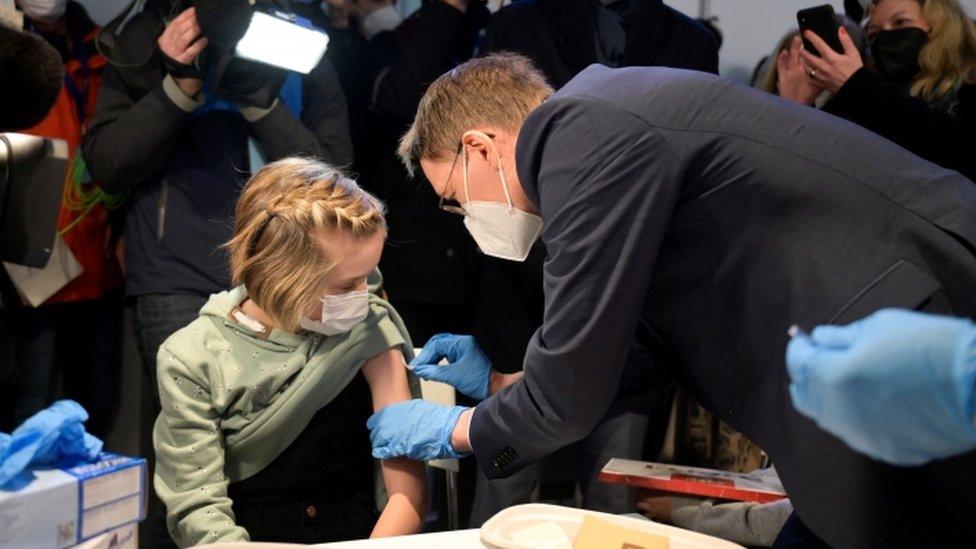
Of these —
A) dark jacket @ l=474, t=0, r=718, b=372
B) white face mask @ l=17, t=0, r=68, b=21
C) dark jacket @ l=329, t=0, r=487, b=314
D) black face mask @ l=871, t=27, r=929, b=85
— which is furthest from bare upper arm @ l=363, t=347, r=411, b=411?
black face mask @ l=871, t=27, r=929, b=85

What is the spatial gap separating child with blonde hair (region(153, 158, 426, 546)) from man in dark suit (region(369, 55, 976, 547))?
489mm

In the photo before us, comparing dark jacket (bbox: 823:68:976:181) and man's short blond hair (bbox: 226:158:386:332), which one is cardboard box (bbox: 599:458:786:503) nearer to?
man's short blond hair (bbox: 226:158:386:332)

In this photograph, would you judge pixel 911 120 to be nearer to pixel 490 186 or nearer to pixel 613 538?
pixel 490 186

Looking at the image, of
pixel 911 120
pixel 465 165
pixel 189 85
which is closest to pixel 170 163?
pixel 189 85

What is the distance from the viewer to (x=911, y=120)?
8.17 ft

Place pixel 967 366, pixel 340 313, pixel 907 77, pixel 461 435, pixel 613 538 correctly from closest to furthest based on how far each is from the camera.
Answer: pixel 967 366 → pixel 613 538 → pixel 461 435 → pixel 340 313 → pixel 907 77

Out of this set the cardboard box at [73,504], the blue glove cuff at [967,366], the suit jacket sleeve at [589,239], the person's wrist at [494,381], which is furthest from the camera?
the person's wrist at [494,381]

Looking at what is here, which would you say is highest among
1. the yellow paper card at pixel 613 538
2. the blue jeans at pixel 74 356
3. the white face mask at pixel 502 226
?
the white face mask at pixel 502 226

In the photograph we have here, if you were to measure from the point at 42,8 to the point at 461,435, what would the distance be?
1726 mm

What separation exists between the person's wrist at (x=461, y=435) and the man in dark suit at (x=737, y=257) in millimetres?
140

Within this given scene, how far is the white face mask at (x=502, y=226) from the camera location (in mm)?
1791

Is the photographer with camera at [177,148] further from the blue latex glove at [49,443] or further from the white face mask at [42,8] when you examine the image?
the blue latex glove at [49,443]

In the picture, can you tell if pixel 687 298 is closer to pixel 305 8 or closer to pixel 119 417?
pixel 305 8

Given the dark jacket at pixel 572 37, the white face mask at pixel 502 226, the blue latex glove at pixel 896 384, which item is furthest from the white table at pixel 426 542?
the dark jacket at pixel 572 37
